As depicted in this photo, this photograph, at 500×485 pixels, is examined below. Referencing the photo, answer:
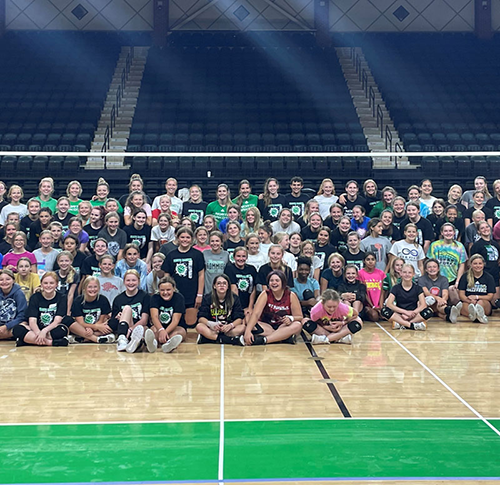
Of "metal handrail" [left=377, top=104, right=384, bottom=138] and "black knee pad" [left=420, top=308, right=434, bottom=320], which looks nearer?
"black knee pad" [left=420, top=308, right=434, bottom=320]

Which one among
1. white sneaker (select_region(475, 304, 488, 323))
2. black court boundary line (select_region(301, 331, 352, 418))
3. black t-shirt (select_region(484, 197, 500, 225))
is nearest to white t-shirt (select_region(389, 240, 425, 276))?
white sneaker (select_region(475, 304, 488, 323))

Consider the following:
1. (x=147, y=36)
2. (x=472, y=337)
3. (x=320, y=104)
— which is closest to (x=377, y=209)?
(x=472, y=337)

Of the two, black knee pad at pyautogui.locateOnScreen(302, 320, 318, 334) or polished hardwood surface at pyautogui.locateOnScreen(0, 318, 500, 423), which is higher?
black knee pad at pyautogui.locateOnScreen(302, 320, 318, 334)

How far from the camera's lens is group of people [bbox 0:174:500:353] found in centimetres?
777

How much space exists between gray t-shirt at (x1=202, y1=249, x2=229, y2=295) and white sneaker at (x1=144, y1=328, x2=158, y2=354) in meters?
1.43

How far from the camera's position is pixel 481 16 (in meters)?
22.9

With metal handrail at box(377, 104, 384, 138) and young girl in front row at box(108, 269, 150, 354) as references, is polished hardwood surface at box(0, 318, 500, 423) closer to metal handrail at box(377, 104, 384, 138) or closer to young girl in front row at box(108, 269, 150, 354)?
young girl in front row at box(108, 269, 150, 354)

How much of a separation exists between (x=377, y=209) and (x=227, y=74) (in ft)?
38.2

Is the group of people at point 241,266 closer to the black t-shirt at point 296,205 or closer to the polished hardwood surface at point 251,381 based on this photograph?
the black t-shirt at point 296,205

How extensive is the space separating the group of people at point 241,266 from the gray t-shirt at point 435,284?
0.01 meters

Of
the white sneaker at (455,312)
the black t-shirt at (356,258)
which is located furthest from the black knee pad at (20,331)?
the white sneaker at (455,312)

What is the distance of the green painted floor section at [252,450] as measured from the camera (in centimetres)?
402

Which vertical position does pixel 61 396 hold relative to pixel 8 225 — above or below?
below

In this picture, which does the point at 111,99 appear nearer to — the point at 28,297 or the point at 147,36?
the point at 147,36
